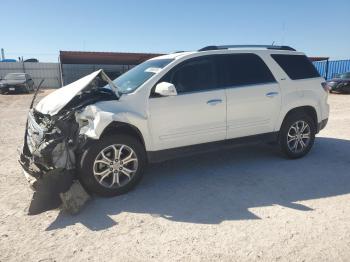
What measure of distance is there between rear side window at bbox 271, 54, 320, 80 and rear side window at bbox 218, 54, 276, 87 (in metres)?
0.36

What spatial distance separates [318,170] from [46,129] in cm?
410

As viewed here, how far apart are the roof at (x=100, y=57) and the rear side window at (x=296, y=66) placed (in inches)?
814

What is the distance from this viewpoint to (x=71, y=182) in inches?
163

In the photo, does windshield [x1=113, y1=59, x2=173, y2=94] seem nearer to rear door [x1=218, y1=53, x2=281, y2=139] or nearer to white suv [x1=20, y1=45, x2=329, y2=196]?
white suv [x1=20, y1=45, x2=329, y2=196]

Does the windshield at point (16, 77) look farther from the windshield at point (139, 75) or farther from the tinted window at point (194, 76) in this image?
the tinted window at point (194, 76)

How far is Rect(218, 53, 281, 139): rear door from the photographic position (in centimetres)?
509

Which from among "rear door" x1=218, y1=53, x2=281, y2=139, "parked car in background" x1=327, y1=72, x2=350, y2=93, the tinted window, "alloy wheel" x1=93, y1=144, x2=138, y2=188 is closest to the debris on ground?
"alloy wheel" x1=93, y1=144, x2=138, y2=188

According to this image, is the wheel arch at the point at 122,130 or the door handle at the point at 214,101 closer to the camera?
the wheel arch at the point at 122,130

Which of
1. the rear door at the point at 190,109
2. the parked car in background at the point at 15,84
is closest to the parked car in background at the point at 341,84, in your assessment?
the rear door at the point at 190,109

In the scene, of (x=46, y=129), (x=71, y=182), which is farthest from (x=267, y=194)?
(x=46, y=129)

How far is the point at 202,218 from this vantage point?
3.73 metres

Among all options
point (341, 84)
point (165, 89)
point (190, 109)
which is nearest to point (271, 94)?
point (190, 109)

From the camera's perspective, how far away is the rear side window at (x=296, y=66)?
5.65m

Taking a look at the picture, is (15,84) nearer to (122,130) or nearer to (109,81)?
(109,81)
